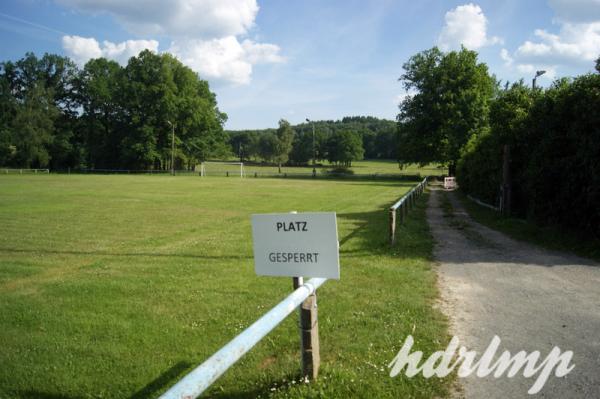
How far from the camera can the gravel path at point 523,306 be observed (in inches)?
148

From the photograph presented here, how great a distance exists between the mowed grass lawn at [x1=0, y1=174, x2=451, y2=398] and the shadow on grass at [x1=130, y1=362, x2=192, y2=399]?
0.04 feet

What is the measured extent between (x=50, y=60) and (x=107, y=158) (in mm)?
23270

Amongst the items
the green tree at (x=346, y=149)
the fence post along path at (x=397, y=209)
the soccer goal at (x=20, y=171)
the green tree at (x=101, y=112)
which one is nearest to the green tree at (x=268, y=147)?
the green tree at (x=346, y=149)

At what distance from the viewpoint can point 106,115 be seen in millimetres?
74625

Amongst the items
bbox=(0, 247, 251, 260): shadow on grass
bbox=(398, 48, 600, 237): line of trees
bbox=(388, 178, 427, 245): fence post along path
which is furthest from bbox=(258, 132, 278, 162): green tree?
bbox=(0, 247, 251, 260): shadow on grass

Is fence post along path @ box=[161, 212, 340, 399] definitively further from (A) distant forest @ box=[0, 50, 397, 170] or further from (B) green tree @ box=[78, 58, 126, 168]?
(B) green tree @ box=[78, 58, 126, 168]

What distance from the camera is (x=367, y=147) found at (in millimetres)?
138125

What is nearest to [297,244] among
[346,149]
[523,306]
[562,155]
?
[523,306]

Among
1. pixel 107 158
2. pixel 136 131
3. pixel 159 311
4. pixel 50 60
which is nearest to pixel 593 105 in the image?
pixel 159 311

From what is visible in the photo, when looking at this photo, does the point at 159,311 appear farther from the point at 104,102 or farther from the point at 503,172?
the point at 104,102

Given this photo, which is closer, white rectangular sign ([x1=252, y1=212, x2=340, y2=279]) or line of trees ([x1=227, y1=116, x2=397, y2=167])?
white rectangular sign ([x1=252, y1=212, x2=340, y2=279])

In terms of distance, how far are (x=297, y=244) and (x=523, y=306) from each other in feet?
13.0

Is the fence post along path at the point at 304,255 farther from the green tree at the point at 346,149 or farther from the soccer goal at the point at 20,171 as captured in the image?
the green tree at the point at 346,149

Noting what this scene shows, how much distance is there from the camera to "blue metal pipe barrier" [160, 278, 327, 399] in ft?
6.66
